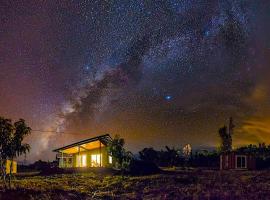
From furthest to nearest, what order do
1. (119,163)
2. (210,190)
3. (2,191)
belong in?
(119,163) → (210,190) → (2,191)

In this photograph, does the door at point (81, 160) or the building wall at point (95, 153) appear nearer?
the building wall at point (95, 153)

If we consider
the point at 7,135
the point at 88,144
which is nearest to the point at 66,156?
the point at 88,144

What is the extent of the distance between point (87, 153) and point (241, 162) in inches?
844

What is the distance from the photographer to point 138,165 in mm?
41406

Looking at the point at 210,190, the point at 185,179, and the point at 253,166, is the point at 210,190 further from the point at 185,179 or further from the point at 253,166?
the point at 253,166

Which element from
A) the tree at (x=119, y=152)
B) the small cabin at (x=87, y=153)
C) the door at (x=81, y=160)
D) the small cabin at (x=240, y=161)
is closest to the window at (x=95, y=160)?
the small cabin at (x=87, y=153)

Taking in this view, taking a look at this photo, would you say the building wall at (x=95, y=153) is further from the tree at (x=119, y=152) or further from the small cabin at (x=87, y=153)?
the tree at (x=119, y=152)

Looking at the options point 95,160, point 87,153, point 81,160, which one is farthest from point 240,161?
point 81,160

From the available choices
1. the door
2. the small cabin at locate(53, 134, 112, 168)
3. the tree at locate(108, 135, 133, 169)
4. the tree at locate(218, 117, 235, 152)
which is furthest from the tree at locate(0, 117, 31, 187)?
the tree at locate(218, 117, 235, 152)

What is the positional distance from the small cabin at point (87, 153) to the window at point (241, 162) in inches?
664

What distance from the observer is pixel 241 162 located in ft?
163

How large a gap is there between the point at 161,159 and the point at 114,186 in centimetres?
3576

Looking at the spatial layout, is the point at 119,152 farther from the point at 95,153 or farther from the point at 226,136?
the point at 226,136

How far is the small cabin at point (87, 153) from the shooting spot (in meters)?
48.1
